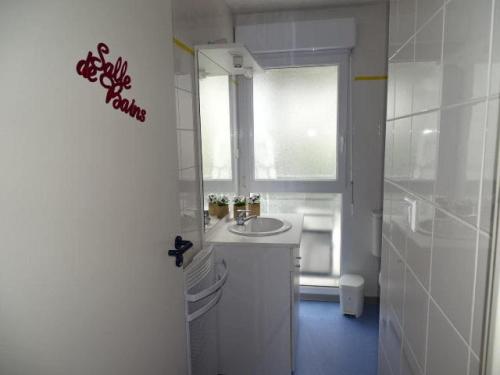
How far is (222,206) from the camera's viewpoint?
2.47 metres

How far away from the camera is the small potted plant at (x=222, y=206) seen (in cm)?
246

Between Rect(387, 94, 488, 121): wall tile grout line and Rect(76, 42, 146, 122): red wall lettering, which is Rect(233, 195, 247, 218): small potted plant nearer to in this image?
Rect(76, 42, 146, 122): red wall lettering

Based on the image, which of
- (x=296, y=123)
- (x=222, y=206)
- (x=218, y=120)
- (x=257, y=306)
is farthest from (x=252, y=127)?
(x=257, y=306)

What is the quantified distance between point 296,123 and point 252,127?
377 mm

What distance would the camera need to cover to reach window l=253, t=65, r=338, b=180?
115 inches

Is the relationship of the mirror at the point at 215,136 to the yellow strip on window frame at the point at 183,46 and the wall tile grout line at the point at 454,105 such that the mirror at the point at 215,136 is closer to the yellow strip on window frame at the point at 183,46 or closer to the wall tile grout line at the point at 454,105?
the yellow strip on window frame at the point at 183,46

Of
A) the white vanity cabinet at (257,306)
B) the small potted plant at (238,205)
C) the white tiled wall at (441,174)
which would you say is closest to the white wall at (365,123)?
the small potted plant at (238,205)

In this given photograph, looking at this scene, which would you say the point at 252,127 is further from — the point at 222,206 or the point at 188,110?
the point at 188,110

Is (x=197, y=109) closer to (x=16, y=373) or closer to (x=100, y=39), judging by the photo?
(x=100, y=39)

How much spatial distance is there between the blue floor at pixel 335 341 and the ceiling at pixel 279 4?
2.46m

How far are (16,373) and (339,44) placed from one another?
2.75 meters

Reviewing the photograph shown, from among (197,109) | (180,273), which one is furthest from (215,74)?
(180,273)

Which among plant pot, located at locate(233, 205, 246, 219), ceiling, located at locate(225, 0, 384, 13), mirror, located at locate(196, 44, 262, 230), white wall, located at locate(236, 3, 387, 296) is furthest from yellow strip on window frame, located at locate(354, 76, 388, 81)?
plant pot, located at locate(233, 205, 246, 219)

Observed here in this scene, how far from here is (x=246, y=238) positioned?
2123mm
